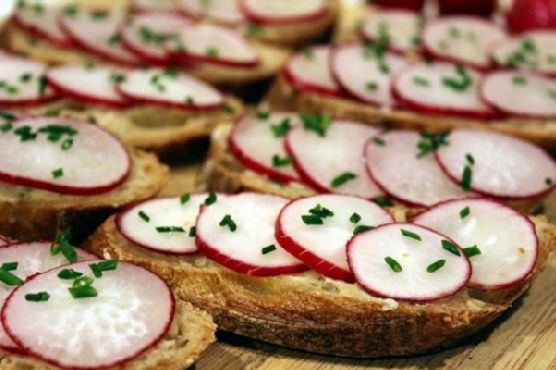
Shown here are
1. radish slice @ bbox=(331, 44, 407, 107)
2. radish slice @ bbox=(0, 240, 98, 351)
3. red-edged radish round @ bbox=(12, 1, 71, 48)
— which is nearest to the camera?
radish slice @ bbox=(0, 240, 98, 351)

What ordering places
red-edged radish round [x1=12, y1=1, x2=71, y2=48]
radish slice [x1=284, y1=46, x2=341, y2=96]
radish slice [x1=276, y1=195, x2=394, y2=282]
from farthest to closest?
red-edged radish round [x1=12, y1=1, x2=71, y2=48], radish slice [x1=284, y1=46, x2=341, y2=96], radish slice [x1=276, y1=195, x2=394, y2=282]

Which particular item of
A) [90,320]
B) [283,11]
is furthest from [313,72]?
[90,320]

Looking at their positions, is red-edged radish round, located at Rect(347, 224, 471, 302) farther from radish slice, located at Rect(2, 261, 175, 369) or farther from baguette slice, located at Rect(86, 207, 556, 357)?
radish slice, located at Rect(2, 261, 175, 369)

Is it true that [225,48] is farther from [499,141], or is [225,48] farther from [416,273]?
[416,273]

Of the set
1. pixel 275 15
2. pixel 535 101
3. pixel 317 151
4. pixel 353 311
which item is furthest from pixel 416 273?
pixel 275 15

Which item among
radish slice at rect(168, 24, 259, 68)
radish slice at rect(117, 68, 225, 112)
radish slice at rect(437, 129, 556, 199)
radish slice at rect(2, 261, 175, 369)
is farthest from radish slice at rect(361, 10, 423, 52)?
radish slice at rect(2, 261, 175, 369)

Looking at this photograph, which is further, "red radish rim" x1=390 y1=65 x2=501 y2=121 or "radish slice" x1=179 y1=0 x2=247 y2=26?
"radish slice" x1=179 y1=0 x2=247 y2=26
